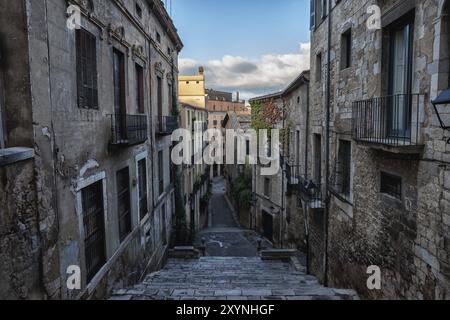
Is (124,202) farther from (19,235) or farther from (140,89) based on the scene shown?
(19,235)

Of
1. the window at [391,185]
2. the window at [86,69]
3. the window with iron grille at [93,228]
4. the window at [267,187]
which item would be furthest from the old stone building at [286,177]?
the window at [86,69]

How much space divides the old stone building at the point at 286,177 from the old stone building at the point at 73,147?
21.0ft

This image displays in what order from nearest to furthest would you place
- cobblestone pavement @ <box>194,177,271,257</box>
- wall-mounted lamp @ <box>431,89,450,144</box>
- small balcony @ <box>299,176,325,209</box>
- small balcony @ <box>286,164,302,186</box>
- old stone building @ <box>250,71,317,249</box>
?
1. wall-mounted lamp @ <box>431,89,450,144</box>
2. small balcony @ <box>299,176,325,209</box>
3. small balcony @ <box>286,164,302,186</box>
4. old stone building @ <box>250,71,317,249</box>
5. cobblestone pavement @ <box>194,177,271,257</box>

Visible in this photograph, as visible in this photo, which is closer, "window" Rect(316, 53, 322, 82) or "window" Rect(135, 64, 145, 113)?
"window" Rect(135, 64, 145, 113)

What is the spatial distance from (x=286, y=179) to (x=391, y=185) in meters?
10.7

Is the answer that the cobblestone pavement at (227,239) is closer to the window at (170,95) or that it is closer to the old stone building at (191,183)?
the old stone building at (191,183)

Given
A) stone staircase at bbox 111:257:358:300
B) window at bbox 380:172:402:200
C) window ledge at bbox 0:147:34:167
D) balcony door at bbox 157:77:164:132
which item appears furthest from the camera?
balcony door at bbox 157:77:164:132

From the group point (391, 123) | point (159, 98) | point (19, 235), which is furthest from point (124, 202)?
point (391, 123)

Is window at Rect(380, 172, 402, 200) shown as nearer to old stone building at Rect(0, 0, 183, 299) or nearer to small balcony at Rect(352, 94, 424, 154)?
small balcony at Rect(352, 94, 424, 154)

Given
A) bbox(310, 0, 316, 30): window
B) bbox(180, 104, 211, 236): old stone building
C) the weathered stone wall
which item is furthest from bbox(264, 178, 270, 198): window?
the weathered stone wall

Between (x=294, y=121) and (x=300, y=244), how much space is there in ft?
18.7

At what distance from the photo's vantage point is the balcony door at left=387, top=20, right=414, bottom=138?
19.1ft
